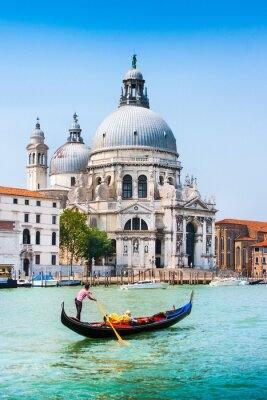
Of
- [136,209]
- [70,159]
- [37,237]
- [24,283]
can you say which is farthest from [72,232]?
[70,159]

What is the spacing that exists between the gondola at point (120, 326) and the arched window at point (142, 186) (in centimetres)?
5367

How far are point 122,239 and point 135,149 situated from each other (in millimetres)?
9710

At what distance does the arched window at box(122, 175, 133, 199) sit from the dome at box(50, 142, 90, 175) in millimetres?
9225

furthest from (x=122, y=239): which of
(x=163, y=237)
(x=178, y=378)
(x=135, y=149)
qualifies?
(x=178, y=378)

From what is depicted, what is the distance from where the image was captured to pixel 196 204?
7681cm

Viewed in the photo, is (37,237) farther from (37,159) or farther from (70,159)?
(70,159)

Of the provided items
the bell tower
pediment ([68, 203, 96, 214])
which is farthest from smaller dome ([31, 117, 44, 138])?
pediment ([68, 203, 96, 214])

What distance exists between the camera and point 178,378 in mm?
16562

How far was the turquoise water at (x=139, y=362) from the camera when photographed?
50.6ft

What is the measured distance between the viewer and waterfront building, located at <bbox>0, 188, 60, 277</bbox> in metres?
57.2

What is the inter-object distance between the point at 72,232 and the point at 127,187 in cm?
1216

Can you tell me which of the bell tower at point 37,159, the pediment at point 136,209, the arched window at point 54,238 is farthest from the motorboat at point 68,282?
the bell tower at point 37,159

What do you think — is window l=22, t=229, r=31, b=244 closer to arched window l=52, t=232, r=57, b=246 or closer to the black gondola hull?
arched window l=52, t=232, r=57, b=246

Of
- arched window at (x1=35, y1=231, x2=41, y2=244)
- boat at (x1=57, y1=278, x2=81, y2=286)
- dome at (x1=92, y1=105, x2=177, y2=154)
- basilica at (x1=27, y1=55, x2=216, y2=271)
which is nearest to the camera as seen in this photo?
boat at (x1=57, y1=278, x2=81, y2=286)
